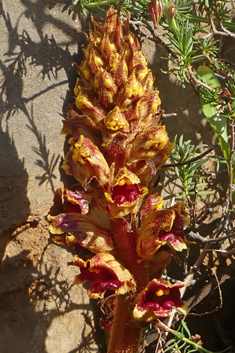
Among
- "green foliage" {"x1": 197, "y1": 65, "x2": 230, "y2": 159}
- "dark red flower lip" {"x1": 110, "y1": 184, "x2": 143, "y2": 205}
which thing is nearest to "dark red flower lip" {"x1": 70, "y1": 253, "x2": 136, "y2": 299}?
"dark red flower lip" {"x1": 110, "y1": 184, "x2": 143, "y2": 205}

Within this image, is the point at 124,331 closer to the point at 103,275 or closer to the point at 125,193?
the point at 103,275

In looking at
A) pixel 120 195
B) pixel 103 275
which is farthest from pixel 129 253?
pixel 120 195

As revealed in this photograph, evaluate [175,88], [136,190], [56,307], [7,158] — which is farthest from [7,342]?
[175,88]

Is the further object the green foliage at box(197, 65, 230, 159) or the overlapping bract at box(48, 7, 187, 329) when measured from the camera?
the green foliage at box(197, 65, 230, 159)

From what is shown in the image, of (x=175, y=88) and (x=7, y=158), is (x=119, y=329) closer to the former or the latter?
(x=7, y=158)

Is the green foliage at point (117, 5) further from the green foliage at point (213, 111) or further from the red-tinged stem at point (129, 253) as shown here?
the red-tinged stem at point (129, 253)

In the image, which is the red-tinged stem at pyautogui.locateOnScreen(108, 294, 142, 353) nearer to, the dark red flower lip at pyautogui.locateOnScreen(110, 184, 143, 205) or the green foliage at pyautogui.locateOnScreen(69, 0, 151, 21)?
the dark red flower lip at pyautogui.locateOnScreen(110, 184, 143, 205)
